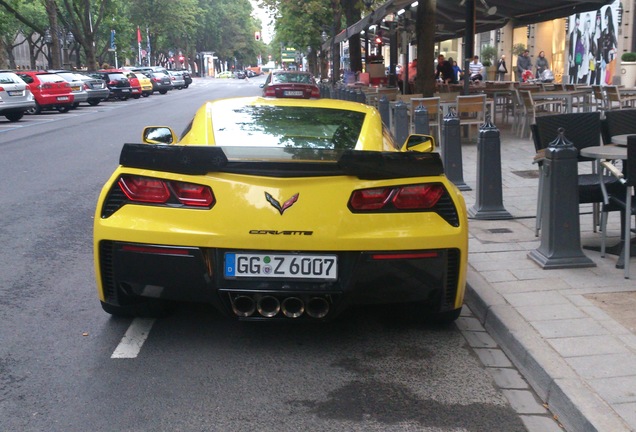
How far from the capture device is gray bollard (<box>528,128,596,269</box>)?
5812 mm

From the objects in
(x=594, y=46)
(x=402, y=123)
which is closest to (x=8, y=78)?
(x=402, y=123)

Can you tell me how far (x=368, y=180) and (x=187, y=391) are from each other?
149 centimetres

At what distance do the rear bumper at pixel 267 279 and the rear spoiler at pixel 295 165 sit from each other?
45 centimetres

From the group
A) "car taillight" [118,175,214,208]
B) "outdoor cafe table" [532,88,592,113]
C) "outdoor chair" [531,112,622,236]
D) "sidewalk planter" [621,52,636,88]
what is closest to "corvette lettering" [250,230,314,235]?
"car taillight" [118,175,214,208]

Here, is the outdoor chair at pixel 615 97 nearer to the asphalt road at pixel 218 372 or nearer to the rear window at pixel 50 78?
the asphalt road at pixel 218 372

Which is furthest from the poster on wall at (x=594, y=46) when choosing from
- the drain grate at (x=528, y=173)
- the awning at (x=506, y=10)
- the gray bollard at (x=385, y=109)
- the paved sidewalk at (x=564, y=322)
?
the paved sidewalk at (x=564, y=322)

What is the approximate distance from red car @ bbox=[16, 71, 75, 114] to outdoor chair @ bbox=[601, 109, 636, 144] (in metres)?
24.8

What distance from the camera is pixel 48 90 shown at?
29.4m

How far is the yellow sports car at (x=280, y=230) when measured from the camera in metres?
4.28

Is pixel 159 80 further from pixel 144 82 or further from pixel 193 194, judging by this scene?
pixel 193 194

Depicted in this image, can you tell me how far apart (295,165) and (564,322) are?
188cm

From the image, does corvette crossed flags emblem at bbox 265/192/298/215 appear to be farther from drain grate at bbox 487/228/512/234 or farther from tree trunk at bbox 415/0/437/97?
tree trunk at bbox 415/0/437/97

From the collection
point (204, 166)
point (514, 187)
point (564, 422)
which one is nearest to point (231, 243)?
point (204, 166)

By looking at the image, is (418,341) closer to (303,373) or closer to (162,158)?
(303,373)
